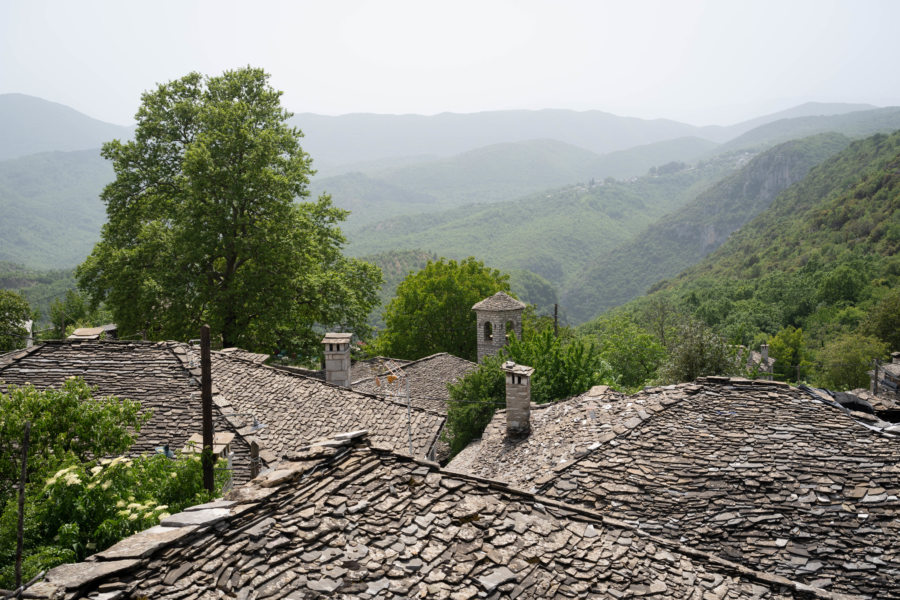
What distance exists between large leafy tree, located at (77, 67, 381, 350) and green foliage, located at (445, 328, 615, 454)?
27.7 feet

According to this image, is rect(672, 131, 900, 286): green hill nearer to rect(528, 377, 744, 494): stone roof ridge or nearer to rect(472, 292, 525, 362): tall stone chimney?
rect(472, 292, 525, 362): tall stone chimney

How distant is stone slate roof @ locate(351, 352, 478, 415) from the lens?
21938mm

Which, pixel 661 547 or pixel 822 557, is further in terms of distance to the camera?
pixel 822 557

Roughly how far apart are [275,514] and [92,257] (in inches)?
979

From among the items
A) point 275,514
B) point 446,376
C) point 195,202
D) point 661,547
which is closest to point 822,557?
point 661,547

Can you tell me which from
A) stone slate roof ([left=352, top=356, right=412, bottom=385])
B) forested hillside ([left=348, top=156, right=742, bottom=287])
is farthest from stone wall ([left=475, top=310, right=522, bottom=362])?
forested hillside ([left=348, top=156, right=742, bottom=287])

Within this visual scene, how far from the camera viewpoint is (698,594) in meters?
5.90

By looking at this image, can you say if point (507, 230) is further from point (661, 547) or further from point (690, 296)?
point (661, 547)

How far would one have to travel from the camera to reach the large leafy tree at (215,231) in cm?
2341

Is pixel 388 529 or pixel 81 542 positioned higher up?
pixel 388 529

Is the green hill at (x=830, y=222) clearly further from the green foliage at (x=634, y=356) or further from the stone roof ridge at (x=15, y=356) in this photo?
the stone roof ridge at (x=15, y=356)

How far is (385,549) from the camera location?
17.3 ft

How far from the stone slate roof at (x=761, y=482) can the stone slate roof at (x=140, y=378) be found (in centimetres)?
682

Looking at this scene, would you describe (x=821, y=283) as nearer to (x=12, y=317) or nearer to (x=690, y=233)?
(x=12, y=317)
